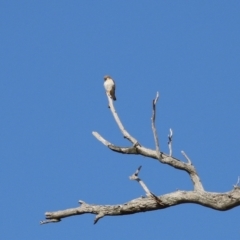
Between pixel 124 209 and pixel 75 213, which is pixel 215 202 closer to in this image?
pixel 124 209

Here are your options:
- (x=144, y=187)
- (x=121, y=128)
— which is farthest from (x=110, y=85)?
(x=144, y=187)

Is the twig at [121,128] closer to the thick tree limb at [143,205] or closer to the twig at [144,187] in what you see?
the twig at [144,187]

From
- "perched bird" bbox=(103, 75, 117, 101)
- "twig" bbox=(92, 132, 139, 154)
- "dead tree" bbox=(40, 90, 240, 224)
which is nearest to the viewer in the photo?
"dead tree" bbox=(40, 90, 240, 224)

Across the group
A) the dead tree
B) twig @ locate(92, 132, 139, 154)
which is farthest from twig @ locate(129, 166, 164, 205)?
twig @ locate(92, 132, 139, 154)

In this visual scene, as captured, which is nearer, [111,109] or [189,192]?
[189,192]

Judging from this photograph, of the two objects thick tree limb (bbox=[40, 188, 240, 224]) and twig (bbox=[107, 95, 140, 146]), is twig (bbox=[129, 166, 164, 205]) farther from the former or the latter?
twig (bbox=[107, 95, 140, 146])

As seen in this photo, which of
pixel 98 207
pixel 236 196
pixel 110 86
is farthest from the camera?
pixel 110 86

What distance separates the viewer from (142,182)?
19.5 feet

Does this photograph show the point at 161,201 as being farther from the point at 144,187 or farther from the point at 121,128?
the point at 121,128

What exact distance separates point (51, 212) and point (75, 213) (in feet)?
0.70

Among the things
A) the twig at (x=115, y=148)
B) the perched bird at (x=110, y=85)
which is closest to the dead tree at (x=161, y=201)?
the twig at (x=115, y=148)

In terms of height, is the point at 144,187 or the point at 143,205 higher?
the point at 144,187

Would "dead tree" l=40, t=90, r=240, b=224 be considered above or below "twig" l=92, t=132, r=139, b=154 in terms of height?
below

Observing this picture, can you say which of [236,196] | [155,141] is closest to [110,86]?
[155,141]
